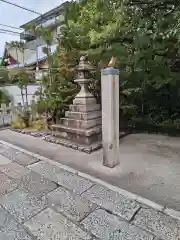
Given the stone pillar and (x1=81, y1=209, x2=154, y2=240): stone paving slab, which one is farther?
the stone pillar

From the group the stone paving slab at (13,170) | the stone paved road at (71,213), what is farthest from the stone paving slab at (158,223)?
the stone paving slab at (13,170)

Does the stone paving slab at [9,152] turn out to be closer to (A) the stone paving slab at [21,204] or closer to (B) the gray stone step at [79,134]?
(B) the gray stone step at [79,134]

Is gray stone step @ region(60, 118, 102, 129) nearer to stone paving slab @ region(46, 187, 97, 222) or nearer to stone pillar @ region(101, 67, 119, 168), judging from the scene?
stone pillar @ region(101, 67, 119, 168)

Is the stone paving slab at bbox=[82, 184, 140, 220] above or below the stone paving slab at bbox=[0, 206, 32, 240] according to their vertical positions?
above

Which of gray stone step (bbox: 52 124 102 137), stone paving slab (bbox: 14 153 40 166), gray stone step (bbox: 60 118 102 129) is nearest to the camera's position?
stone paving slab (bbox: 14 153 40 166)

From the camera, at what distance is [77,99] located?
4.71m

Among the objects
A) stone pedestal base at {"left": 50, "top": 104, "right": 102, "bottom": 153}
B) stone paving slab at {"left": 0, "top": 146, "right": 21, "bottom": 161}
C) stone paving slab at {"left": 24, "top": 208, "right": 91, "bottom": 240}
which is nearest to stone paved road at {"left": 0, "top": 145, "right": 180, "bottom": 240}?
stone paving slab at {"left": 24, "top": 208, "right": 91, "bottom": 240}

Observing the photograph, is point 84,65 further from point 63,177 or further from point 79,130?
point 63,177

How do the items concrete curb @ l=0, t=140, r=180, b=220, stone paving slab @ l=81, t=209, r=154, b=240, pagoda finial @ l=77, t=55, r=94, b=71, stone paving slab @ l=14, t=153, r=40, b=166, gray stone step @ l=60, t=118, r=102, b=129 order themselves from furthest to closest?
pagoda finial @ l=77, t=55, r=94, b=71
gray stone step @ l=60, t=118, r=102, b=129
stone paving slab @ l=14, t=153, r=40, b=166
concrete curb @ l=0, t=140, r=180, b=220
stone paving slab @ l=81, t=209, r=154, b=240

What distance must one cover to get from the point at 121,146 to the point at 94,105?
1229 millimetres

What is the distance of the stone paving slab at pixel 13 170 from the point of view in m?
3.14

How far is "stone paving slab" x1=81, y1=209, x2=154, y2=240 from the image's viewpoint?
5.93ft

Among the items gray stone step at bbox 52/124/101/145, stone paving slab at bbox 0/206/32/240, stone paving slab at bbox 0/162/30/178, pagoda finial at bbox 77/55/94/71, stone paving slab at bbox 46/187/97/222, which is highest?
pagoda finial at bbox 77/55/94/71

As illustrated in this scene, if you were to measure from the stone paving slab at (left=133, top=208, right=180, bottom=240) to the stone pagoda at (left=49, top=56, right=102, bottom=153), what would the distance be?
2.13 meters
